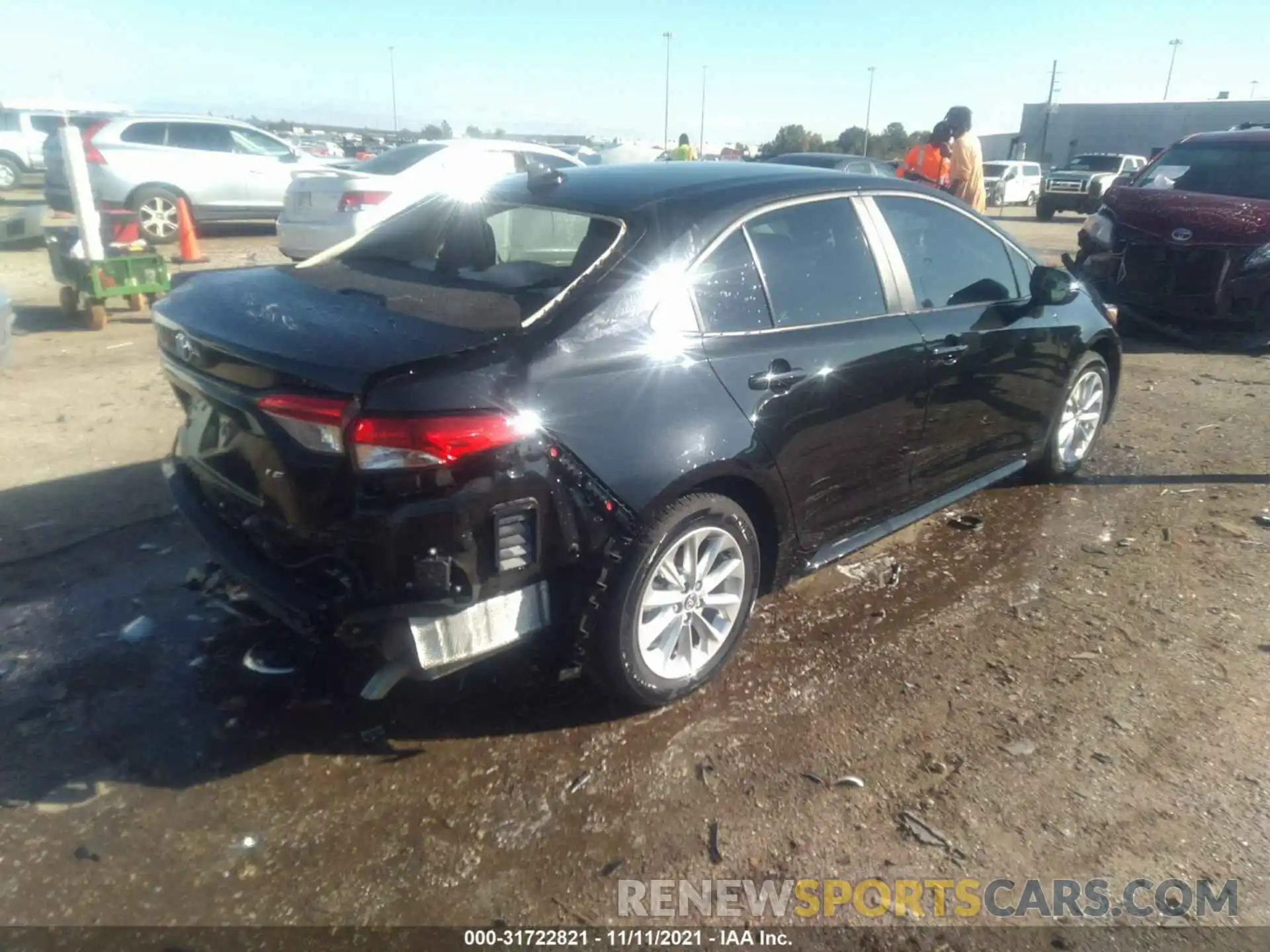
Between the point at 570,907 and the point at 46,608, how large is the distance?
2.60 meters

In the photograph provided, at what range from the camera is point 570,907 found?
238cm

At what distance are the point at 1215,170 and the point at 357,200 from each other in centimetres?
865

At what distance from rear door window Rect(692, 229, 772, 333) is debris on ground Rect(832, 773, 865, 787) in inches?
58.9

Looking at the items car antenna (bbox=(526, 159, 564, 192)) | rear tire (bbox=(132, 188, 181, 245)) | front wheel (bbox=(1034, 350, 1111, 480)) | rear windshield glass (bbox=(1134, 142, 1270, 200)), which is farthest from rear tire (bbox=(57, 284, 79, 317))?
rear windshield glass (bbox=(1134, 142, 1270, 200))

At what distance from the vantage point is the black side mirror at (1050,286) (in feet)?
14.5

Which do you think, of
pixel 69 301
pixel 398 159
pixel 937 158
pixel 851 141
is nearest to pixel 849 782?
pixel 937 158

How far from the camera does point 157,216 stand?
13.4 m

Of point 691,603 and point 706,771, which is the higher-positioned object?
point 691,603

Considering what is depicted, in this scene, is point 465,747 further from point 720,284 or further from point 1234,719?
point 1234,719

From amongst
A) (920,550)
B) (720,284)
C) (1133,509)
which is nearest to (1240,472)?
(1133,509)

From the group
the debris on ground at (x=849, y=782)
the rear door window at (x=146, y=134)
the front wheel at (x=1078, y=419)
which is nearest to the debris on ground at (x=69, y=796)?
the debris on ground at (x=849, y=782)

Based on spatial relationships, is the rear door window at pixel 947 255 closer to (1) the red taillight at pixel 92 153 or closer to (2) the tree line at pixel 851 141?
(1) the red taillight at pixel 92 153

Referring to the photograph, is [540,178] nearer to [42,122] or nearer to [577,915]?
[577,915]

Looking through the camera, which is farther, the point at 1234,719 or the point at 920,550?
the point at 920,550
